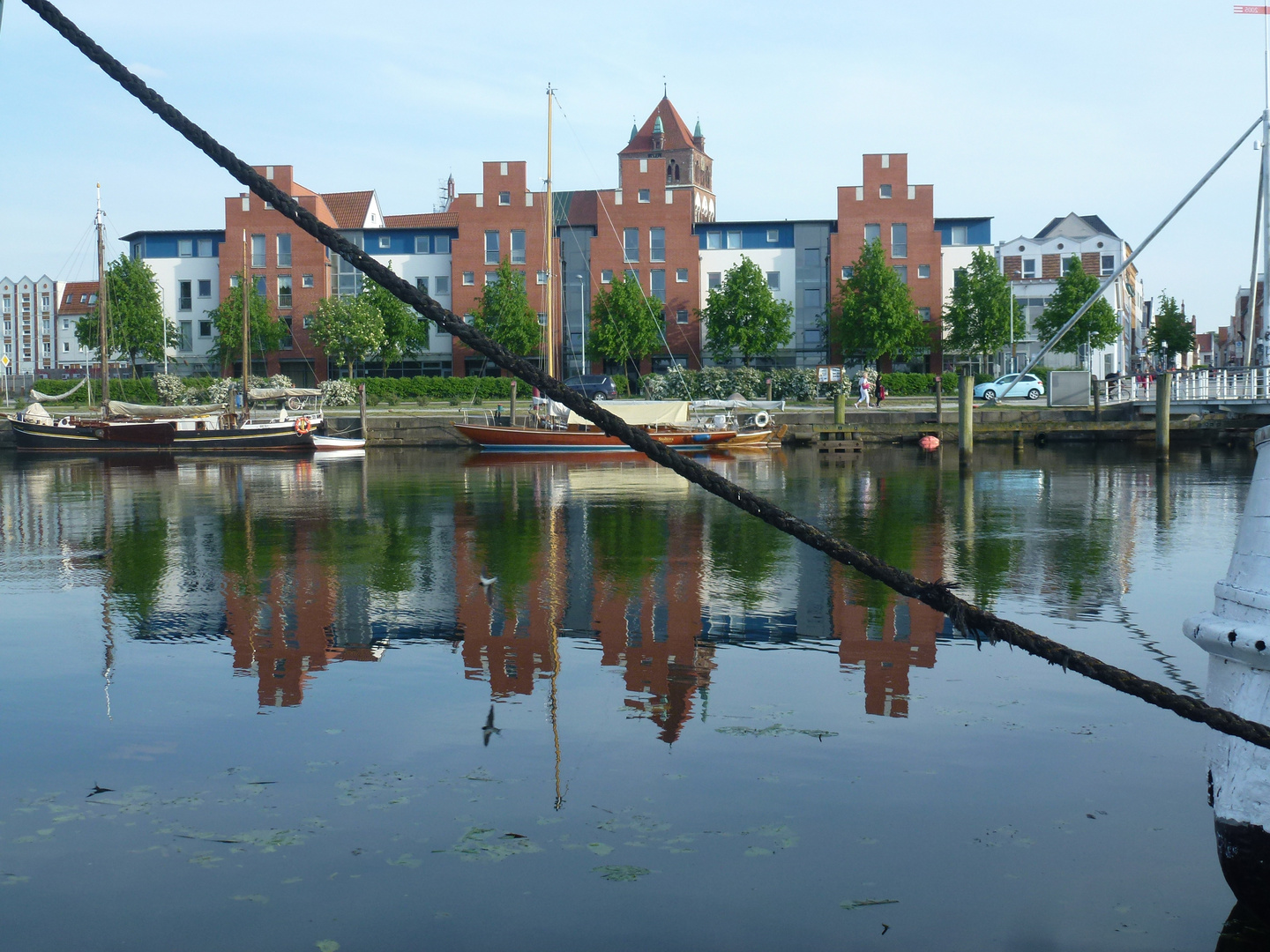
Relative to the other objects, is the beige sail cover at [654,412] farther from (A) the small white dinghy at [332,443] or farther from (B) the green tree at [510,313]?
(B) the green tree at [510,313]

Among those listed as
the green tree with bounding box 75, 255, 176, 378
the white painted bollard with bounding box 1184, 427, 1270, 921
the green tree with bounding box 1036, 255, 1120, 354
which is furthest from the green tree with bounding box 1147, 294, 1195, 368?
the white painted bollard with bounding box 1184, 427, 1270, 921

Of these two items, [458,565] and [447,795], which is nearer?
[447,795]

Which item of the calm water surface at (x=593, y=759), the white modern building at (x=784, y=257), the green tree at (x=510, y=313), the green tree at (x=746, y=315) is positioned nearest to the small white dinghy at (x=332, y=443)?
the green tree at (x=510, y=313)

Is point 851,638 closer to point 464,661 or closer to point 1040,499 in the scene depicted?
point 464,661

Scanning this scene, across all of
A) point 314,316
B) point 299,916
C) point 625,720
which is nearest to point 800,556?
point 625,720

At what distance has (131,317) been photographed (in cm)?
6956

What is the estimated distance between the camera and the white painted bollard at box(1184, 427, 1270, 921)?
3.97 meters

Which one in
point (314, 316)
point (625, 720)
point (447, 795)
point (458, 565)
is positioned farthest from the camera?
point (314, 316)

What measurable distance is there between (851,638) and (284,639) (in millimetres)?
4864

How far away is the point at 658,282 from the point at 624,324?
6.44m

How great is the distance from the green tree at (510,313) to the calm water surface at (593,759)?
5271 cm

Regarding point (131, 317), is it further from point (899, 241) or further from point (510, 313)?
point (899, 241)

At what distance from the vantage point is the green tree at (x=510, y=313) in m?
67.0

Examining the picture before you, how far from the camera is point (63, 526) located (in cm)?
2009
